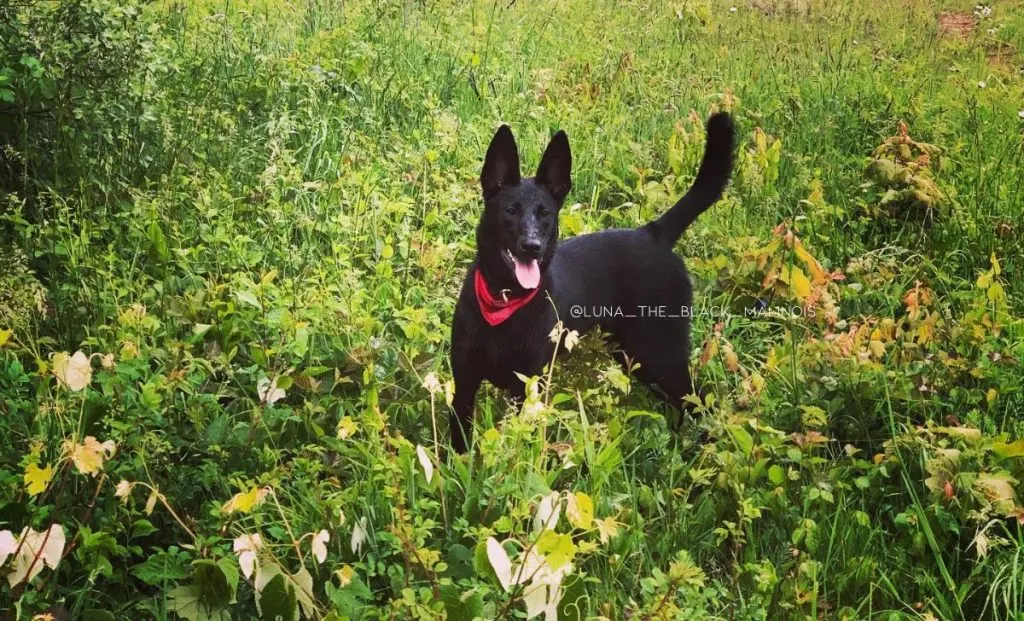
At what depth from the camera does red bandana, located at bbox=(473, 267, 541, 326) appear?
2.94 m

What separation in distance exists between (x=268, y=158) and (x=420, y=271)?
1.04m

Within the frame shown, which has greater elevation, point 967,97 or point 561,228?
point 967,97

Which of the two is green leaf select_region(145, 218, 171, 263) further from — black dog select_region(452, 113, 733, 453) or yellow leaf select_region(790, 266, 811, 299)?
yellow leaf select_region(790, 266, 811, 299)

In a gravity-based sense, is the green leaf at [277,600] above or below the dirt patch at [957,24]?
below

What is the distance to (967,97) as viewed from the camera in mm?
5875

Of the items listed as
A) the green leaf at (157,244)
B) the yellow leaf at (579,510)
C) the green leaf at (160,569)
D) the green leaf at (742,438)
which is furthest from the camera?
the green leaf at (157,244)

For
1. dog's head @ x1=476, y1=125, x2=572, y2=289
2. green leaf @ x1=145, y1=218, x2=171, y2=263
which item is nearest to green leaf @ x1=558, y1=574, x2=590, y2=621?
dog's head @ x1=476, y1=125, x2=572, y2=289

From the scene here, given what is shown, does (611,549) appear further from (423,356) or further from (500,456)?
(423,356)

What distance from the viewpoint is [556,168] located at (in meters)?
3.16

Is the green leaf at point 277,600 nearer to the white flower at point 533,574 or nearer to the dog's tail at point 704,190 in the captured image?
the white flower at point 533,574

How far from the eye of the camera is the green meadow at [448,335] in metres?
2.31

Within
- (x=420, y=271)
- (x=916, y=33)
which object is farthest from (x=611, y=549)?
(x=916, y=33)

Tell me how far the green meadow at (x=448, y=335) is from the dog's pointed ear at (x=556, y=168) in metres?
0.54

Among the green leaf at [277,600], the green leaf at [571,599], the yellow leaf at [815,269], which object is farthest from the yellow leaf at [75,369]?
the yellow leaf at [815,269]
